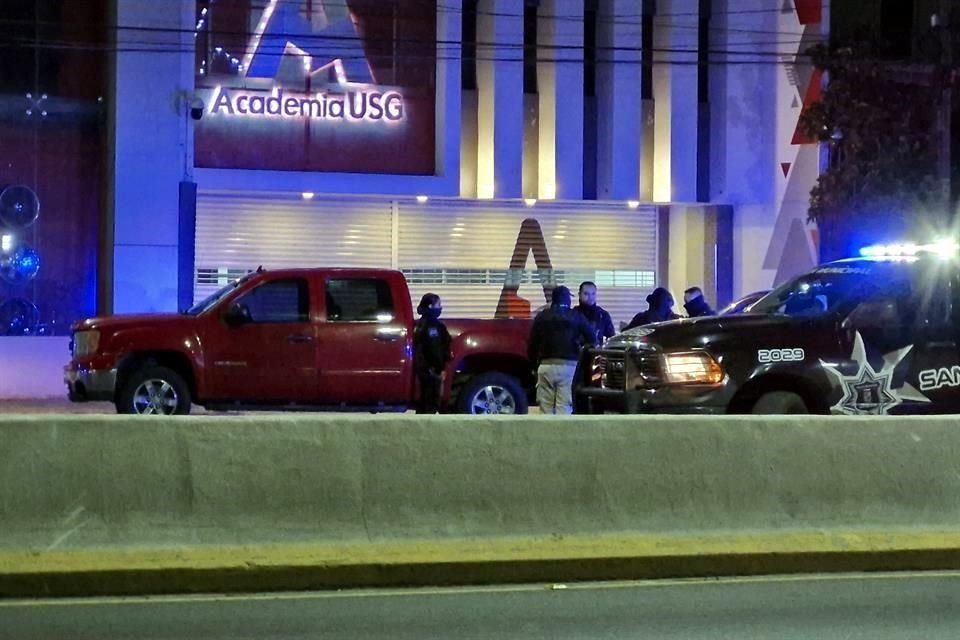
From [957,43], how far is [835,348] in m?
13.4

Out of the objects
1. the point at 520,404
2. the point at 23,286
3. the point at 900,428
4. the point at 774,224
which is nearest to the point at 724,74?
the point at 774,224

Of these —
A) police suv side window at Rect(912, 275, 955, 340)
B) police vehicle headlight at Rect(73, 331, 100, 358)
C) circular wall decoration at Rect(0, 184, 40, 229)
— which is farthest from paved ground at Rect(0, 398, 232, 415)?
police suv side window at Rect(912, 275, 955, 340)

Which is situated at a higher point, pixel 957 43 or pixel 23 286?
pixel 957 43

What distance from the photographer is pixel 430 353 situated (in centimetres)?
1498

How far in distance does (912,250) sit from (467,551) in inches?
224

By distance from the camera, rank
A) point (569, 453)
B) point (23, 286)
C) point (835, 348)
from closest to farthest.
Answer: point (569, 453) < point (835, 348) < point (23, 286)

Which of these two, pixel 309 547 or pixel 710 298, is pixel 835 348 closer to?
pixel 309 547

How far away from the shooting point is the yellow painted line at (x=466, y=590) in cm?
756

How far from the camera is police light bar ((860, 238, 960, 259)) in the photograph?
11242 millimetres

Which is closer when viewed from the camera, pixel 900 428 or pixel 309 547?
pixel 309 547

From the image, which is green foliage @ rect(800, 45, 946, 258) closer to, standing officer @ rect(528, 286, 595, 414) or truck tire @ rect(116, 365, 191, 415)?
standing officer @ rect(528, 286, 595, 414)

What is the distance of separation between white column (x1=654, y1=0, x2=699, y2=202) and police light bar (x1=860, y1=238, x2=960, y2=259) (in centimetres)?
1079

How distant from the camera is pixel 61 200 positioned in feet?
70.6

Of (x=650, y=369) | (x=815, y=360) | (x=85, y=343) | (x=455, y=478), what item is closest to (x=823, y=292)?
(x=815, y=360)
